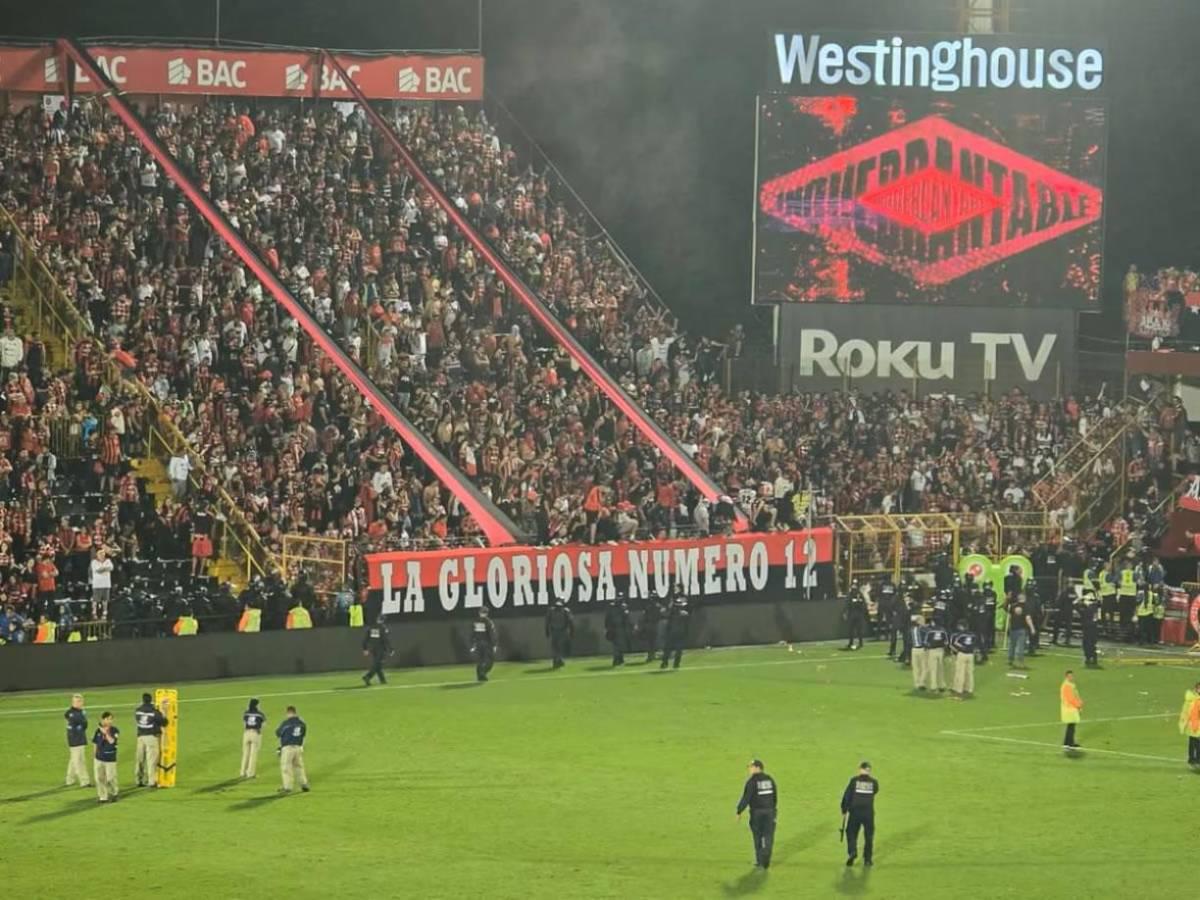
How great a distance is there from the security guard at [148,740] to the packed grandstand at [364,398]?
28.4 feet

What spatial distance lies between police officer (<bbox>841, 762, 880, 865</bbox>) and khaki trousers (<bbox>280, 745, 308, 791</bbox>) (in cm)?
771

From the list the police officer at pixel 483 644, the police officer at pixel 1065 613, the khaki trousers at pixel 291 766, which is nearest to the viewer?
the khaki trousers at pixel 291 766

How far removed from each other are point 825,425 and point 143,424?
18.7 meters

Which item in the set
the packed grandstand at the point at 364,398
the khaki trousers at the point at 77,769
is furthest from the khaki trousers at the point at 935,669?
the khaki trousers at the point at 77,769

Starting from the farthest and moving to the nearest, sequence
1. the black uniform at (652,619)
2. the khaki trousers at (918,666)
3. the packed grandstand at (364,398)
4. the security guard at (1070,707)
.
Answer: the black uniform at (652,619) → the packed grandstand at (364,398) → the khaki trousers at (918,666) → the security guard at (1070,707)

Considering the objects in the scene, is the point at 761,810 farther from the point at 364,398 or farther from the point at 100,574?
the point at 364,398

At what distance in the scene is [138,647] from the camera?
39.8 m

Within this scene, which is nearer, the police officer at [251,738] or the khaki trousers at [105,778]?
the khaki trousers at [105,778]

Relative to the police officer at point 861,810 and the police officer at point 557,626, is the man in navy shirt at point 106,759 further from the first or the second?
the police officer at point 557,626

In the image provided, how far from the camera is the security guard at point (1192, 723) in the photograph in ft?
109

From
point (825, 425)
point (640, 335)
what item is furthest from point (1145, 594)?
point (640, 335)

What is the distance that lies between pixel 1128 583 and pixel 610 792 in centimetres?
2130

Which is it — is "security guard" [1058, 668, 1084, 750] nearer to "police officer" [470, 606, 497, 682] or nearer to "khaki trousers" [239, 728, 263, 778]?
"police officer" [470, 606, 497, 682]

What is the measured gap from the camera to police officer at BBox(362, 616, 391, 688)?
4022 cm
